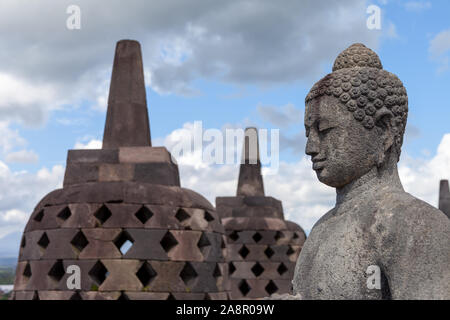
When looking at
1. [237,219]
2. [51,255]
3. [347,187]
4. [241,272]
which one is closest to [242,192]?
[237,219]

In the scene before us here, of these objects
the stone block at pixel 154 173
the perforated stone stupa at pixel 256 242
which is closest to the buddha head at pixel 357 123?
the stone block at pixel 154 173

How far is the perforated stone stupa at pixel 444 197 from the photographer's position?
22.6 metres

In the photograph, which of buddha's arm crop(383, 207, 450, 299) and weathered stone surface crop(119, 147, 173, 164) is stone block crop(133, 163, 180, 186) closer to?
weathered stone surface crop(119, 147, 173, 164)

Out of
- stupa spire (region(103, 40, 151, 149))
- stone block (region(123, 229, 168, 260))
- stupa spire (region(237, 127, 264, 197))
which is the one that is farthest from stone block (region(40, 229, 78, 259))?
stupa spire (region(237, 127, 264, 197))

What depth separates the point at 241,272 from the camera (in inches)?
615

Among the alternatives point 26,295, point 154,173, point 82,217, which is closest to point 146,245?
point 82,217

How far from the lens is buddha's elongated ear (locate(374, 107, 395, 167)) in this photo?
3.46 meters

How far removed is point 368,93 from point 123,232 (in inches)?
217

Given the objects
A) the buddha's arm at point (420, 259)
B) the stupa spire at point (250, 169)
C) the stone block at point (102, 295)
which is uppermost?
the stupa spire at point (250, 169)

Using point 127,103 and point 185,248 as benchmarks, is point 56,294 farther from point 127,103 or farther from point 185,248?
point 127,103

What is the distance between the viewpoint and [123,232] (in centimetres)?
829

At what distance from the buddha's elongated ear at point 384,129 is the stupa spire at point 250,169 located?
12.9 metres

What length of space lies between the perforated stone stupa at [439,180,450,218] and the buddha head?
66.9ft

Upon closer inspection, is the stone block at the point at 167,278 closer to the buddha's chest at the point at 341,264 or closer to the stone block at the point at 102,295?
the stone block at the point at 102,295
